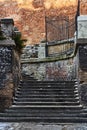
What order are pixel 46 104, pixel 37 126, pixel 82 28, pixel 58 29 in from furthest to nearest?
pixel 58 29 → pixel 82 28 → pixel 46 104 → pixel 37 126

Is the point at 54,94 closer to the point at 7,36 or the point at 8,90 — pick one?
the point at 8,90

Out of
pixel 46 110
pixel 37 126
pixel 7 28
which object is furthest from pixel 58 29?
pixel 37 126

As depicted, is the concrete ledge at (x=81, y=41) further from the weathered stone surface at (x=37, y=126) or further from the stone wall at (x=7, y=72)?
the weathered stone surface at (x=37, y=126)

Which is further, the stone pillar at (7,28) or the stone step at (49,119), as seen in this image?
the stone pillar at (7,28)

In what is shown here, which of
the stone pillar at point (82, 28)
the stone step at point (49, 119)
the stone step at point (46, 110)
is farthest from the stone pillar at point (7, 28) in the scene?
the stone step at point (49, 119)

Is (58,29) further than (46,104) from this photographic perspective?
Yes

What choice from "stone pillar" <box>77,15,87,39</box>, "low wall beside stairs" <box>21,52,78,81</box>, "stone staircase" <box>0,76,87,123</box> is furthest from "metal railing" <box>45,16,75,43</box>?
"stone pillar" <box>77,15,87,39</box>

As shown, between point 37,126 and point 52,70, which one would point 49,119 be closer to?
point 37,126

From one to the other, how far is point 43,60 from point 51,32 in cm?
657

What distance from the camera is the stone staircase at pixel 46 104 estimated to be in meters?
10.2

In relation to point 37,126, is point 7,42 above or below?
above

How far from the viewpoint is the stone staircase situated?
33.5 ft

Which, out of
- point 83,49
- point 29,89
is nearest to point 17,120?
point 29,89

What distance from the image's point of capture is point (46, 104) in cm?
1135
